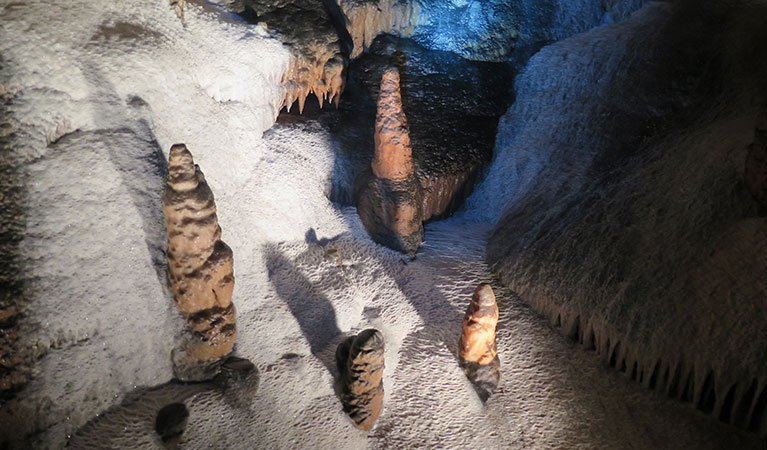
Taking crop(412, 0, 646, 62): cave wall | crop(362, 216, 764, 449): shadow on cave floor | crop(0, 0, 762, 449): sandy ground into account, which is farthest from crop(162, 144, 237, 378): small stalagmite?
crop(412, 0, 646, 62): cave wall

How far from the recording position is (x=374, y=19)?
347 inches

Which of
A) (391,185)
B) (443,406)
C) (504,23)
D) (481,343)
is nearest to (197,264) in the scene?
(443,406)

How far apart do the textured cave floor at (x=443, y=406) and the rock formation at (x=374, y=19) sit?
4.70 m

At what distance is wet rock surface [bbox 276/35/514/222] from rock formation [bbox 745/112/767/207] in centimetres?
393

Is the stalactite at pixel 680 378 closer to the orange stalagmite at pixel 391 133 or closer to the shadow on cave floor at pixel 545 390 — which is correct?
the shadow on cave floor at pixel 545 390

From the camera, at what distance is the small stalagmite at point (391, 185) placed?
20.2 ft

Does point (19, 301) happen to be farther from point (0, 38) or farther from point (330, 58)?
point (330, 58)

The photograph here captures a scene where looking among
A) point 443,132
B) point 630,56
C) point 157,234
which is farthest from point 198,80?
point 630,56

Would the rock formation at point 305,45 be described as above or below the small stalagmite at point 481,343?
above

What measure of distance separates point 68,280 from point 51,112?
1.53 meters

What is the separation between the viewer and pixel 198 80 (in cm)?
591

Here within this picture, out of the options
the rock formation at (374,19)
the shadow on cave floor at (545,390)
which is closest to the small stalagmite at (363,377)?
the shadow on cave floor at (545,390)

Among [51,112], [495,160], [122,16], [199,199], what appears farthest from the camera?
[495,160]

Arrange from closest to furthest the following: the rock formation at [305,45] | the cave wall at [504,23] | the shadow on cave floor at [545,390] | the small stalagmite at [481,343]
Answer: the shadow on cave floor at [545,390] < the small stalagmite at [481,343] < the rock formation at [305,45] < the cave wall at [504,23]
